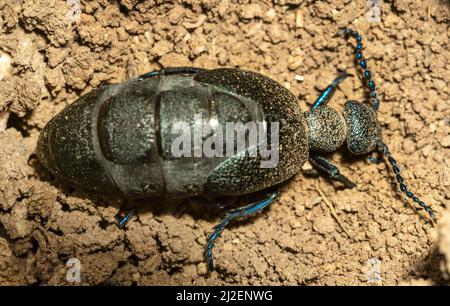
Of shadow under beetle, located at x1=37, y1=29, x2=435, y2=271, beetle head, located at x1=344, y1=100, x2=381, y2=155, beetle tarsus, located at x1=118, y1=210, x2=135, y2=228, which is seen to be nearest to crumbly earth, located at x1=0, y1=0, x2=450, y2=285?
beetle tarsus, located at x1=118, y1=210, x2=135, y2=228

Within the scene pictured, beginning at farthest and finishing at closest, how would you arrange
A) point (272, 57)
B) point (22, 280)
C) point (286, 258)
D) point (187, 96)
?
point (272, 57)
point (286, 258)
point (22, 280)
point (187, 96)

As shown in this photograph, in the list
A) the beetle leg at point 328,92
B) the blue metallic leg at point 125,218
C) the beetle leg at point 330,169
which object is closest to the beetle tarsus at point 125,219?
the blue metallic leg at point 125,218

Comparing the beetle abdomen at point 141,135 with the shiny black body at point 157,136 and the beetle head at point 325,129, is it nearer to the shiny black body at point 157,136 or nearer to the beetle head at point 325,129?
the shiny black body at point 157,136

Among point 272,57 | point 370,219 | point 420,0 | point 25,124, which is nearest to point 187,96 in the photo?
point 272,57

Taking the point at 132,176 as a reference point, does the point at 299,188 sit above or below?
below

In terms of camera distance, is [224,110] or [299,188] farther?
[299,188]

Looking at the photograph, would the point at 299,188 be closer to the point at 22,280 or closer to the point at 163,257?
the point at 163,257

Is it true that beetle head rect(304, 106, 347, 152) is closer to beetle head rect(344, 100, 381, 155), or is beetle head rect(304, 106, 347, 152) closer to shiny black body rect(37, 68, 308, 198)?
beetle head rect(344, 100, 381, 155)
